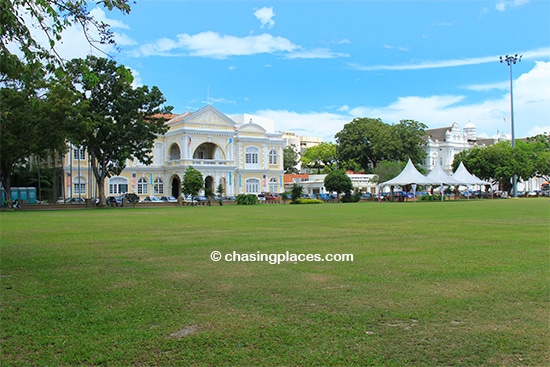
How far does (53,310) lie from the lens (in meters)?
6.53

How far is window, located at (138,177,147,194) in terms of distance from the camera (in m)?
62.1

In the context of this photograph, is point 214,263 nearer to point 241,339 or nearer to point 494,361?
point 241,339

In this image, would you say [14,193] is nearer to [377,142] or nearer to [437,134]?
[377,142]

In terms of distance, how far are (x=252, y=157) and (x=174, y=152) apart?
1012cm

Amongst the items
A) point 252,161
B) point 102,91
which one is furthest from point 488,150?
point 102,91

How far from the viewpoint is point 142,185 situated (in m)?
62.3

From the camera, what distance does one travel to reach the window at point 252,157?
2662 inches

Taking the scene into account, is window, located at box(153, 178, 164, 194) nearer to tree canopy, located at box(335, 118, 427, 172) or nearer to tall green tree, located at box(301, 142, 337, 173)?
tree canopy, located at box(335, 118, 427, 172)

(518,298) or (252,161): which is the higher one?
(252,161)

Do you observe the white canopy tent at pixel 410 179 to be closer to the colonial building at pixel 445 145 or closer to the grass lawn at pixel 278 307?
the colonial building at pixel 445 145

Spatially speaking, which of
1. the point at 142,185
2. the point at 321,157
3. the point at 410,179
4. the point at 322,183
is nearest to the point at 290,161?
the point at 321,157

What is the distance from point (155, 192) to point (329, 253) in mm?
53937

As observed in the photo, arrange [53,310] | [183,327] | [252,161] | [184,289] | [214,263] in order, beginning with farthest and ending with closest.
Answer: [252,161] < [214,263] < [184,289] < [53,310] < [183,327]

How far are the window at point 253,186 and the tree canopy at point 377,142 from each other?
21.3m
